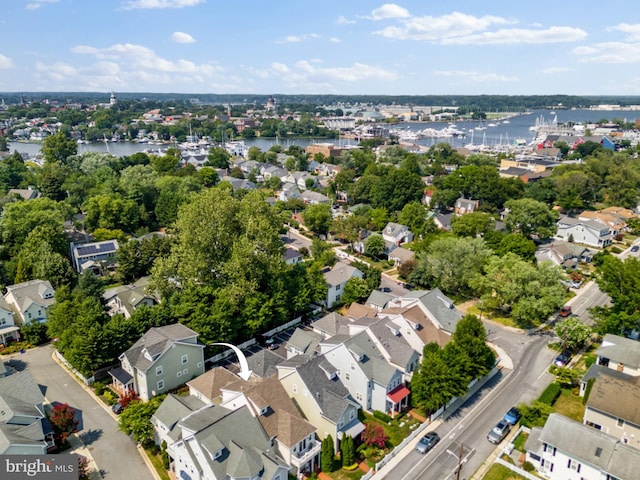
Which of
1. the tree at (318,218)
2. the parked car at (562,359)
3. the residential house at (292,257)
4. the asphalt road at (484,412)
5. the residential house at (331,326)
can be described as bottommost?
the asphalt road at (484,412)

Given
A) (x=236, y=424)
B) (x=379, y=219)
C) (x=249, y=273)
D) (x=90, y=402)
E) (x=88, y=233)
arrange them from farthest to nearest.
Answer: (x=379, y=219), (x=88, y=233), (x=249, y=273), (x=90, y=402), (x=236, y=424)

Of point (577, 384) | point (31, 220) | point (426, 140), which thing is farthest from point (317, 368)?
point (426, 140)

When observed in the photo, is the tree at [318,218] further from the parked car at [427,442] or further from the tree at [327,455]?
the tree at [327,455]

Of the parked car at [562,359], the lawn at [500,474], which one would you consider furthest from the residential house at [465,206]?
the lawn at [500,474]

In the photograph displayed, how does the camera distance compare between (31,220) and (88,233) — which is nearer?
(31,220)

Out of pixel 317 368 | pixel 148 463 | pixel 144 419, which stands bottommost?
pixel 148 463

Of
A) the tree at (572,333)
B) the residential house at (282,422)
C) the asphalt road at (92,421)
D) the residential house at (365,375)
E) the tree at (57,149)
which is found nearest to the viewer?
the residential house at (282,422)

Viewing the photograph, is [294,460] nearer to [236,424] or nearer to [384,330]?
[236,424]
